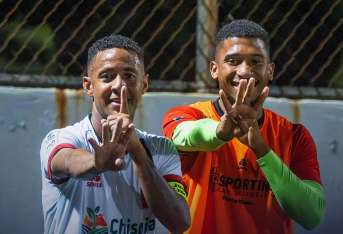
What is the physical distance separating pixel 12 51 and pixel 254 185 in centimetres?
155

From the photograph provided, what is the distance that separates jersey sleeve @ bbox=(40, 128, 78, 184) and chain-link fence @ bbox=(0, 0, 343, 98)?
3.80ft

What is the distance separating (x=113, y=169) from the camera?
2.68m

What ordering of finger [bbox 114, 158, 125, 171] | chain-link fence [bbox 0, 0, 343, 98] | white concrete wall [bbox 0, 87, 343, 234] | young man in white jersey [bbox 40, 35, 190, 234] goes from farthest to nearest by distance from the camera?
1. chain-link fence [bbox 0, 0, 343, 98]
2. white concrete wall [bbox 0, 87, 343, 234]
3. young man in white jersey [bbox 40, 35, 190, 234]
4. finger [bbox 114, 158, 125, 171]

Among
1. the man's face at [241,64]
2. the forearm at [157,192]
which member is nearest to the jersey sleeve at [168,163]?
the forearm at [157,192]

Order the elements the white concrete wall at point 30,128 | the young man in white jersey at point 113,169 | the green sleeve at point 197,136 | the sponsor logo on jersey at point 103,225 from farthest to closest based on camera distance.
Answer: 1. the white concrete wall at point 30,128
2. the green sleeve at point 197,136
3. the sponsor logo on jersey at point 103,225
4. the young man in white jersey at point 113,169

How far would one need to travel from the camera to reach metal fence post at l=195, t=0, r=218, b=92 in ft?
14.1

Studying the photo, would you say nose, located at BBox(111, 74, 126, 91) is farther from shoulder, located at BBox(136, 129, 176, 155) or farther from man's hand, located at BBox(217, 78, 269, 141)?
man's hand, located at BBox(217, 78, 269, 141)

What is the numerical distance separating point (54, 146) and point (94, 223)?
0.32 meters

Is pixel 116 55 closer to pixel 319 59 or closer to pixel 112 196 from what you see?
pixel 112 196

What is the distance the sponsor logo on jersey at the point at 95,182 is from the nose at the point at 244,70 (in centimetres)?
81

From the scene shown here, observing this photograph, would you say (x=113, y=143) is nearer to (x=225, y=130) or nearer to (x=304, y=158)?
(x=225, y=130)

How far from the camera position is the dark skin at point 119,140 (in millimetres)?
2695

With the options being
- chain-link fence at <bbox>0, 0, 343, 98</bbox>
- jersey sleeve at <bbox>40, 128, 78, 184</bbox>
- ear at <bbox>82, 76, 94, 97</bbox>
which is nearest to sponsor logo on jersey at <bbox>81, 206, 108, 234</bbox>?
jersey sleeve at <bbox>40, 128, 78, 184</bbox>

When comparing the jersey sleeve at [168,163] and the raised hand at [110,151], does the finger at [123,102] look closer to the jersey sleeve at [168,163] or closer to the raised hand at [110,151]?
the raised hand at [110,151]
